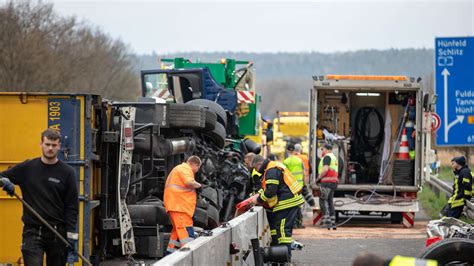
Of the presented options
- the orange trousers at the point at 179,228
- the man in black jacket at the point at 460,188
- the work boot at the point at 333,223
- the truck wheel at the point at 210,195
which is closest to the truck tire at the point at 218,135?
the truck wheel at the point at 210,195

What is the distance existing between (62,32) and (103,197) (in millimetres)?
53104

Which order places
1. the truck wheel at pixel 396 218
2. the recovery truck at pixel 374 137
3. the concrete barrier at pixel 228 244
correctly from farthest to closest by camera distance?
1. the truck wheel at pixel 396 218
2. the recovery truck at pixel 374 137
3. the concrete barrier at pixel 228 244

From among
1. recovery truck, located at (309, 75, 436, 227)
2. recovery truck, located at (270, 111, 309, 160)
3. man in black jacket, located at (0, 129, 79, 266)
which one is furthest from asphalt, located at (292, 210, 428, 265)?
recovery truck, located at (270, 111, 309, 160)

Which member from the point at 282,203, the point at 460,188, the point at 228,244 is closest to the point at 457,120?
the point at 460,188

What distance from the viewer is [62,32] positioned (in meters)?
64.2

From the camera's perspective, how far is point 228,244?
1084 centimetres

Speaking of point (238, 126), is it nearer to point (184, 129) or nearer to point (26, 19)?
point (184, 129)

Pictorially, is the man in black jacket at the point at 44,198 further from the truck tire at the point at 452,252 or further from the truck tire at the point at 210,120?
the truck tire at the point at 210,120

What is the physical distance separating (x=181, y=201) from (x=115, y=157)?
53.0 inches

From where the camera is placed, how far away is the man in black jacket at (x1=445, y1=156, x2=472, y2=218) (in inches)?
733

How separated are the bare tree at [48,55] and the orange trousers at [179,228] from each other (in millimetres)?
41071

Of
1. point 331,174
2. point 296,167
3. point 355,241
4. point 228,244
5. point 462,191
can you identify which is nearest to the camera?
point 228,244

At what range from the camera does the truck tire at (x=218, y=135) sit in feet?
54.4

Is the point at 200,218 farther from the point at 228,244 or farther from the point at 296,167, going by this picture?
the point at 296,167
